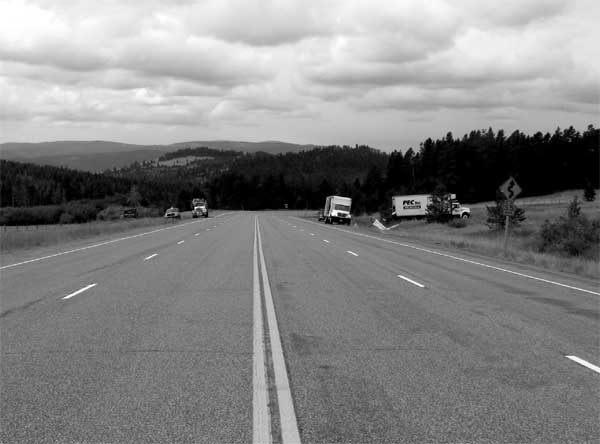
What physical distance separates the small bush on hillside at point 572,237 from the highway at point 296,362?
24831 mm

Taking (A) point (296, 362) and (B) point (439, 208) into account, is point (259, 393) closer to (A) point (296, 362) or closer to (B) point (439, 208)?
(A) point (296, 362)

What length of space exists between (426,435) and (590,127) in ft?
524

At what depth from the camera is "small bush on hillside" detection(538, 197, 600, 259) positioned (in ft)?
124

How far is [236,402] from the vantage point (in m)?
5.72

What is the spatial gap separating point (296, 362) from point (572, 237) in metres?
35.7

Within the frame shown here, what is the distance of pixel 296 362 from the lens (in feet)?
23.8

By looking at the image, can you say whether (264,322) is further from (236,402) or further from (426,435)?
(426,435)

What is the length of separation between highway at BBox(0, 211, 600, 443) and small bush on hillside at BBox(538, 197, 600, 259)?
2483 cm

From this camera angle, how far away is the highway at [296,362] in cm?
514

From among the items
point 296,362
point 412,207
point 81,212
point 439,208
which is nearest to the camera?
point 296,362

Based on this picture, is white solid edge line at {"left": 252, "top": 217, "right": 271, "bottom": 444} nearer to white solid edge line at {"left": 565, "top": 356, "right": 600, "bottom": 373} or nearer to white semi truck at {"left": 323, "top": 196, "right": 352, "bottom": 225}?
white solid edge line at {"left": 565, "top": 356, "right": 600, "bottom": 373}

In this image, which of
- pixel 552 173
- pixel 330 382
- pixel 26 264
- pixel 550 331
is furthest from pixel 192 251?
pixel 552 173

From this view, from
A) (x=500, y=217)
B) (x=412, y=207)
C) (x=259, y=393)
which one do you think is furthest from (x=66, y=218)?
(x=259, y=393)

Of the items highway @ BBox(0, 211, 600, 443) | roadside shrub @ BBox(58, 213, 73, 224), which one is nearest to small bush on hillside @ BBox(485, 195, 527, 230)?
highway @ BBox(0, 211, 600, 443)
